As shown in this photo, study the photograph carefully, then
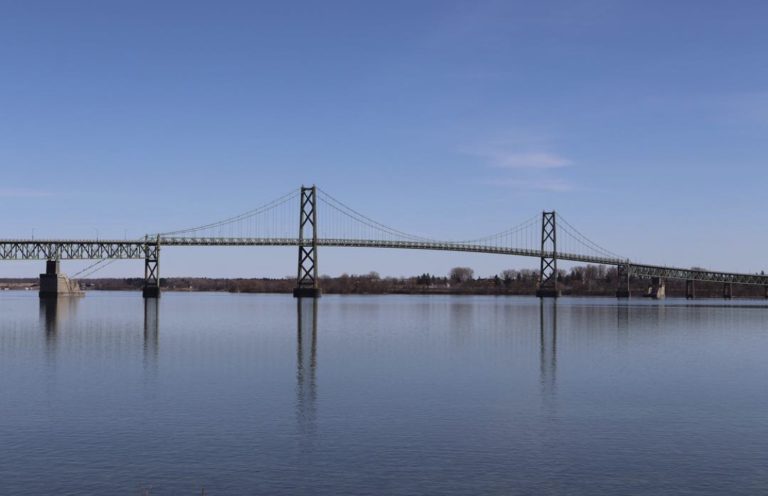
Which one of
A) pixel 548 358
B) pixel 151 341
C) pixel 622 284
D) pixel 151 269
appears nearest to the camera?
pixel 548 358

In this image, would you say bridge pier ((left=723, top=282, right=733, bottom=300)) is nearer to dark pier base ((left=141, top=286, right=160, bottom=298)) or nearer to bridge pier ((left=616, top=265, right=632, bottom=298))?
bridge pier ((left=616, top=265, right=632, bottom=298))

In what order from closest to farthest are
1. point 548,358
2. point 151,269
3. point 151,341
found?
point 548,358, point 151,341, point 151,269

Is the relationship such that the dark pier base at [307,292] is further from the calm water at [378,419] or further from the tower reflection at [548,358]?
the calm water at [378,419]

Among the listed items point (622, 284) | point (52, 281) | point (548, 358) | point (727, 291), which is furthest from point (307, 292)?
point (727, 291)

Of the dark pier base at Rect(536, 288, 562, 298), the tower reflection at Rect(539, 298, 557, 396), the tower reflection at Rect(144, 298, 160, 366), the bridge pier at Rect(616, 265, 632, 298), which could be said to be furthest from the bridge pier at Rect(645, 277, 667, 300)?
the tower reflection at Rect(144, 298, 160, 366)

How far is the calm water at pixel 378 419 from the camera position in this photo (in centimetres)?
1427

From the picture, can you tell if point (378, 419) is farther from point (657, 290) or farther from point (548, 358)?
point (657, 290)

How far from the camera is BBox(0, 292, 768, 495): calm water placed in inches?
562

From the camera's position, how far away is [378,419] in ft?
63.9

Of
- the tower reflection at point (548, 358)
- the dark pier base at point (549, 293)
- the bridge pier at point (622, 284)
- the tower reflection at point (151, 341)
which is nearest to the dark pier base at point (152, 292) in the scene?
the tower reflection at point (151, 341)

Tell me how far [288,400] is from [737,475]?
1148 cm

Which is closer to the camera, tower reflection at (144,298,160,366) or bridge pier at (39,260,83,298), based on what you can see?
tower reflection at (144,298,160,366)

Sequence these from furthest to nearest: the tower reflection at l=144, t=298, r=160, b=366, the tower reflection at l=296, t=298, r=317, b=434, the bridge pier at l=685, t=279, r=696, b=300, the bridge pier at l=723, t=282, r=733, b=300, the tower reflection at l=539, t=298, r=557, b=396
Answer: the bridge pier at l=685, t=279, r=696, b=300 < the bridge pier at l=723, t=282, r=733, b=300 < the tower reflection at l=144, t=298, r=160, b=366 < the tower reflection at l=539, t=298, r=557, b=396 < the tower reflection at l=296, t=298, r=317, b=434

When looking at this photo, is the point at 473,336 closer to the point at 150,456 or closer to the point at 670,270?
the point at 150,456
